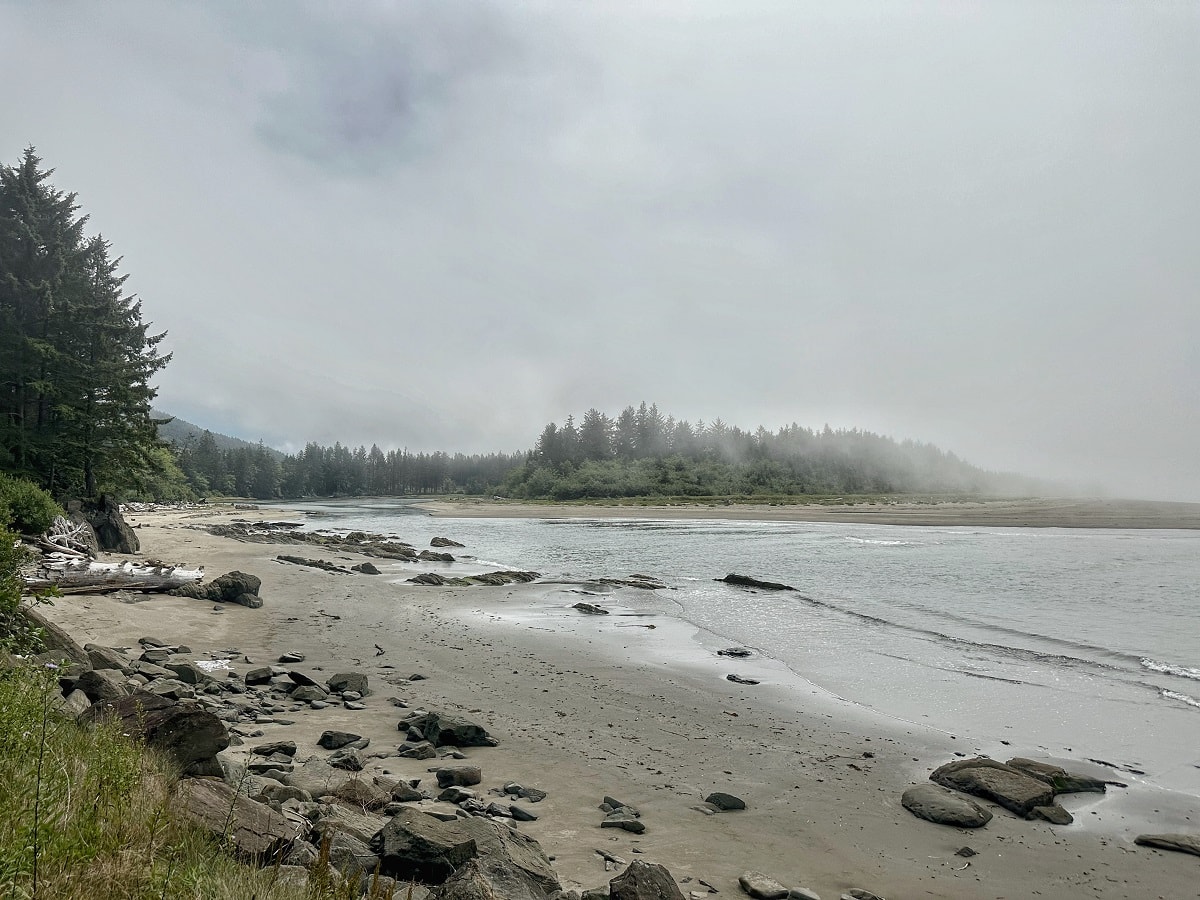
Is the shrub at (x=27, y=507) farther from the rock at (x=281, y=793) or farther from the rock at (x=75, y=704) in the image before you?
the rock at (x=281, y=793)

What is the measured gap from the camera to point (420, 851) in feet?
16.1

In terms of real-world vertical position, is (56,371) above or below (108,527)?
above

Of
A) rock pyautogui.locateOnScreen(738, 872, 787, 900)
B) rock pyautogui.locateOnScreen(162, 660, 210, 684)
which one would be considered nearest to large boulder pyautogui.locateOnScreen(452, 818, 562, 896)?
rock pyautogui.locateOnScreen(738, 872, 787, 900)

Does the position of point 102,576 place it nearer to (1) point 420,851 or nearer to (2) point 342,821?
(2) point 342,821

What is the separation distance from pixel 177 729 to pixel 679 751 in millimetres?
6181

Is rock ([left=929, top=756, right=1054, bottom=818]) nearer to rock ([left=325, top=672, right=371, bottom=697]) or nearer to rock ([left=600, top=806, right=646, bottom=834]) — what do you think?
rock ([left=600, top=806, right=646, bottom=834])

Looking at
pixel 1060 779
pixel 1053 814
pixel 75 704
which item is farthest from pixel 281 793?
pixel 1060 779

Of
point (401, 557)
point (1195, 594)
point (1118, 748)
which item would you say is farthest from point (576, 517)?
point (1118, 748)

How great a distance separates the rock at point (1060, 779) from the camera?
7.97m

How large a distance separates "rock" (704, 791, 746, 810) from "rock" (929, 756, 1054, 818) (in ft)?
9.14

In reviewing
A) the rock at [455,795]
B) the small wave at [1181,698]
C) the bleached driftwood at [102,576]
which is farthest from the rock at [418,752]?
the bleached driftwood at [102,576]

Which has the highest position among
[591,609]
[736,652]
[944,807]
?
[944,807]

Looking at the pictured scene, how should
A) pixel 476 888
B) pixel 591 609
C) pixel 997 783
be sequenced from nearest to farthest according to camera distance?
pixel 476 888 → pixel 997 783 → pixel 591 609

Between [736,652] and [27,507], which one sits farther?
[27,507]
